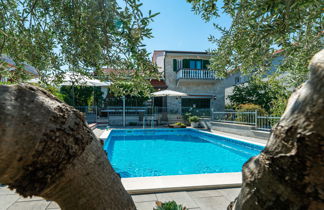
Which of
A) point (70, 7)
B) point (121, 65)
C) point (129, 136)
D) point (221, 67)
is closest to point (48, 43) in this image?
point (70, 7)

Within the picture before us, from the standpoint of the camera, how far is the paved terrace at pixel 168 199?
2.82m

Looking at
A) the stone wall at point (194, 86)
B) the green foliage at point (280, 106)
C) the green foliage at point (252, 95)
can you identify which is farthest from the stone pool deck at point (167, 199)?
the stone wall at point (194, 86)

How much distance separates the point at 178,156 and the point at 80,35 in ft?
23.0

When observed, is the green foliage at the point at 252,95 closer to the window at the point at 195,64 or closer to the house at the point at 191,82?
the house at the point at 191,82

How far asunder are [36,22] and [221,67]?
359 cm

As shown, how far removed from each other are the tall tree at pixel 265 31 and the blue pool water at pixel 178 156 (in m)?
4.09

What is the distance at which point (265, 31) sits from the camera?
2.21 m

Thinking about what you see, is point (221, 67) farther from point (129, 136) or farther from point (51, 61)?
point (129, 136)

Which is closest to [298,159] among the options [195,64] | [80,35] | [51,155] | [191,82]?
[51,155]

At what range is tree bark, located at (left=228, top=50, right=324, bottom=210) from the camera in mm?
540

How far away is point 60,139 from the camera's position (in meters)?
0.69

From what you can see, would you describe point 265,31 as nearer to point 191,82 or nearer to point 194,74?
point 194,74

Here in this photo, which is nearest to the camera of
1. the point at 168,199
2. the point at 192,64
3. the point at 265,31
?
the point at 265,31

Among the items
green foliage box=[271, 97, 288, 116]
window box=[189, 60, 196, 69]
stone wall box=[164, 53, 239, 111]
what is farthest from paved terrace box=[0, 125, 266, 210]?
window box=[189, 60, 196, 69]
